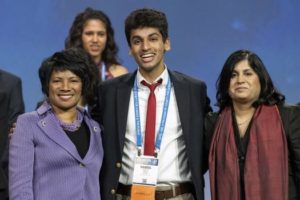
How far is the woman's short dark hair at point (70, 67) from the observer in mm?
3133

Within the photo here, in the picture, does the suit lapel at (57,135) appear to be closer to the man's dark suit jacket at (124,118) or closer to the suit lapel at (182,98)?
the man's dark suit jacket at (124,118)

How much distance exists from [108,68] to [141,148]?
1.39m

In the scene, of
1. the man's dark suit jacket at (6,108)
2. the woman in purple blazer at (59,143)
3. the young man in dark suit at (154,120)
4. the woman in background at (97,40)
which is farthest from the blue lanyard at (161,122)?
the woman in background at (97,40)

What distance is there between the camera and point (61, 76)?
312 cm

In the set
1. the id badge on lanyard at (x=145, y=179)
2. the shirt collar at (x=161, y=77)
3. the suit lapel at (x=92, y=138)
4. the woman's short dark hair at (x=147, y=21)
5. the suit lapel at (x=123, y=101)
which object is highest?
the woman's short dark hair at (x=147, y=21)

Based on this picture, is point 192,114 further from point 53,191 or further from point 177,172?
point 53,191

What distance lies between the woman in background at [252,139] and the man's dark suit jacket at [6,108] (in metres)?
1.09

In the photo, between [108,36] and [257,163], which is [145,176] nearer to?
[257,163]

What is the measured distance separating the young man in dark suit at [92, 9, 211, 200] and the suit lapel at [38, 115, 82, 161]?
0.34 meters

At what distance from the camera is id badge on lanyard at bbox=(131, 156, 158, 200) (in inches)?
126

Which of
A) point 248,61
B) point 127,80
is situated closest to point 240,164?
point 248,61

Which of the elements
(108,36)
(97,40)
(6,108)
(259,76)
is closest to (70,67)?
(6,108)

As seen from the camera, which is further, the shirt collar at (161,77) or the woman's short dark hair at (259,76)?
the shirt collar at (161,77)

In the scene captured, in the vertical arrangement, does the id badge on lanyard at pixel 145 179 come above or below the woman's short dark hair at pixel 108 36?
below
